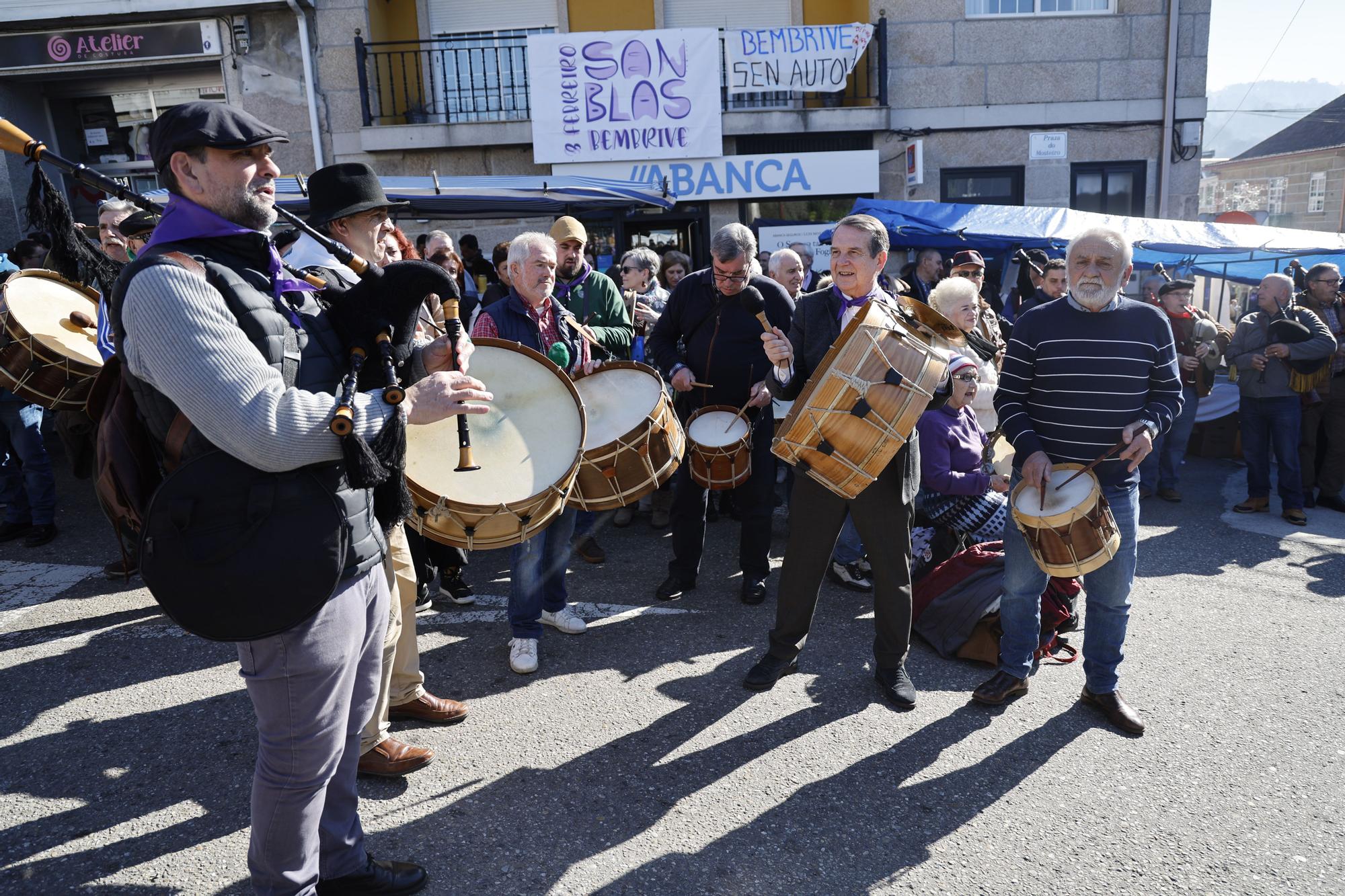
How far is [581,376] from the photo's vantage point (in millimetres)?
4223

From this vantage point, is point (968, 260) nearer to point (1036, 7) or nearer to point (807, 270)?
point (807, 270)

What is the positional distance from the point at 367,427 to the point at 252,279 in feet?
1.53

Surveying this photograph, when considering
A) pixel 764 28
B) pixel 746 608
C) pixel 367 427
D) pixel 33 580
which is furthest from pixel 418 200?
pixel 764 28

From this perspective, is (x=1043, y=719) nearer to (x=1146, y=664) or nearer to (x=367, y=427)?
(x=1146, y=664)

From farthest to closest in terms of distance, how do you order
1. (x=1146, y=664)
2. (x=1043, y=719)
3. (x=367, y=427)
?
(x=1146, y=664)
(x=1043, y=719)
(x=367, y=427)

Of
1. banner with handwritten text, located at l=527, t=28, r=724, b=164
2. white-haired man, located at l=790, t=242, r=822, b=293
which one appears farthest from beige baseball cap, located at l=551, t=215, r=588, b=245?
banner with handwritten text, located at l=527, t=28, r=724, b=164

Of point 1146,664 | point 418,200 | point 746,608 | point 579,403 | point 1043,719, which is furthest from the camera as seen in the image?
point 418,200

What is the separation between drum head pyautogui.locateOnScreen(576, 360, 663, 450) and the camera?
3938mm

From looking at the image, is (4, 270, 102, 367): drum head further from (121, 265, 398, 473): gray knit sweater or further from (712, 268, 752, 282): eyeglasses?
(121, 265, 398, 473): gray knit sweater

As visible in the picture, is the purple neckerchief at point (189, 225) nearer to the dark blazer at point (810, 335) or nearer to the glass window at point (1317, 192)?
the dark blazer at point (810, 335)

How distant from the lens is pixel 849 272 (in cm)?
367

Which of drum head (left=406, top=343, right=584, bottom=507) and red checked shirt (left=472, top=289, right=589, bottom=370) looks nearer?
drum head (left=406, top=343, right=584, bottom=507)

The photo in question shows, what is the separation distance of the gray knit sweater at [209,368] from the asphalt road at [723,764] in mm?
1569

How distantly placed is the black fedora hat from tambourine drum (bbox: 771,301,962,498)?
5.56 ft
